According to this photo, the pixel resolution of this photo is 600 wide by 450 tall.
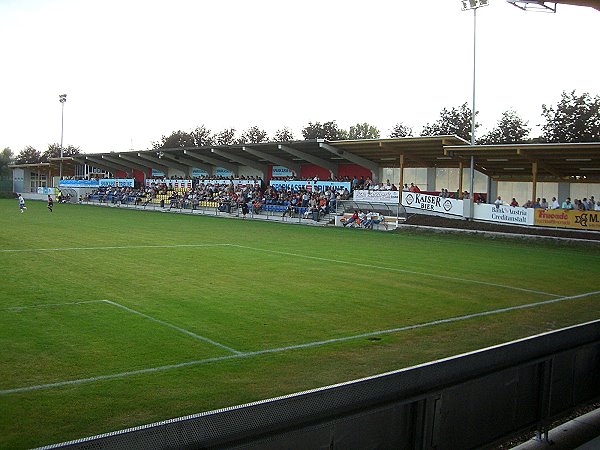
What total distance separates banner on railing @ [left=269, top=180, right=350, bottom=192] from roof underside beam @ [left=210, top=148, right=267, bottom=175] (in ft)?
15.8

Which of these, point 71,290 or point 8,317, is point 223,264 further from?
point 8,317

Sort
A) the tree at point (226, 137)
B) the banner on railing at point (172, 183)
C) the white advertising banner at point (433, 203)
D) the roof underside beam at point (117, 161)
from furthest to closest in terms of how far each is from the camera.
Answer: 1. the tree at point (226, 137)
2. the roof underside beam at point (117, 161)
3. the banner on railing at point (172, 183)
4. the white advertising banner at point (433, 203)

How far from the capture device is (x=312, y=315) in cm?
1125

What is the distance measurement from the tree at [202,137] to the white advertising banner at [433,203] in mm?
81795

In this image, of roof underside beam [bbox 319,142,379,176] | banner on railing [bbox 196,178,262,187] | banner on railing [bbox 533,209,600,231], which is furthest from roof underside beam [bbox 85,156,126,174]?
banner on railing [bbox 533,209,600,231]

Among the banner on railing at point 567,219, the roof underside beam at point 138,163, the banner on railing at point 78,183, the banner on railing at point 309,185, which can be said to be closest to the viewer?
the banner on railing at point 567,219

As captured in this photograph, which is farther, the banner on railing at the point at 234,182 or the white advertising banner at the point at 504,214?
the banner on railing at the point at 234,182

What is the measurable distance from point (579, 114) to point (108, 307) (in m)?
61.7

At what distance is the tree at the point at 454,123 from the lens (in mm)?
74812

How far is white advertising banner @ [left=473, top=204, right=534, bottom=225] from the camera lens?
30931 mm

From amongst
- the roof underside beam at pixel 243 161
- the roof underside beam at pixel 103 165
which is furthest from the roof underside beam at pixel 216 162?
the roof underside beam at pixel 103 165

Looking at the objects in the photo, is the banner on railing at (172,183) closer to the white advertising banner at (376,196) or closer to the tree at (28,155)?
the white advertising banner at (376,196)

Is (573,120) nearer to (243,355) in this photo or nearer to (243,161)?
(243,161)

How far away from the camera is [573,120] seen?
62969 millimetres
